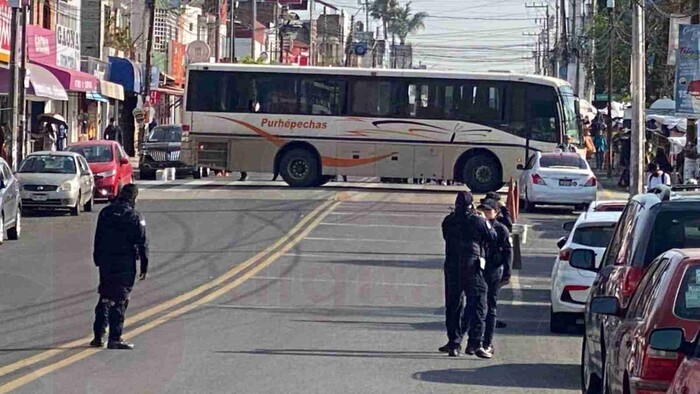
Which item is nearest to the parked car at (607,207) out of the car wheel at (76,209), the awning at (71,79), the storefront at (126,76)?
the car wheel at (76,209)

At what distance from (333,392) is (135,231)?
3646 mm

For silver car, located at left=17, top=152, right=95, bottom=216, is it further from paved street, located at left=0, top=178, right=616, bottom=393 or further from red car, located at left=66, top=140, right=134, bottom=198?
red car, located at left=66, top=140, right=134, bottom=198

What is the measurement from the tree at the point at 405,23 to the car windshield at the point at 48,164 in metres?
128

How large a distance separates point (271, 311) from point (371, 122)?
22.2 metres

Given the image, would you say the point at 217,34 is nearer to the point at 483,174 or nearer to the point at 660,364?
the point at 483,174

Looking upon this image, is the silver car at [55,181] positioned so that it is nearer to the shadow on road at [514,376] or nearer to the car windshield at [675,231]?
the shadow on road at [514,376]

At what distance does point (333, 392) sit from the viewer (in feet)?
38.2

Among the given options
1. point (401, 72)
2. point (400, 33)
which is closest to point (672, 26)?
point (401, 72)

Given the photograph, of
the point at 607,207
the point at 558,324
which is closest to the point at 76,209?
the point at 607,207

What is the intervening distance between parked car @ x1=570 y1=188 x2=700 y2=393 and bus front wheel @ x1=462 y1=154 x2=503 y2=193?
27.4 metres

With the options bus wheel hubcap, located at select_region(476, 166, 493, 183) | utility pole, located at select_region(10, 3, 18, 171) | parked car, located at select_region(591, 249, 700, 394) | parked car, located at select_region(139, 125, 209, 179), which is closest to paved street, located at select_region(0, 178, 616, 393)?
parked car, located at select_region(591, 249, 700, 394)

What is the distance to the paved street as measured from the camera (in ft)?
41.0

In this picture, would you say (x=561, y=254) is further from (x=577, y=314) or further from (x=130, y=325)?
(x=130, y=325)

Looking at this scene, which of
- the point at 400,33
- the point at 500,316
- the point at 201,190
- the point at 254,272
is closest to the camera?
the point at 500,316
